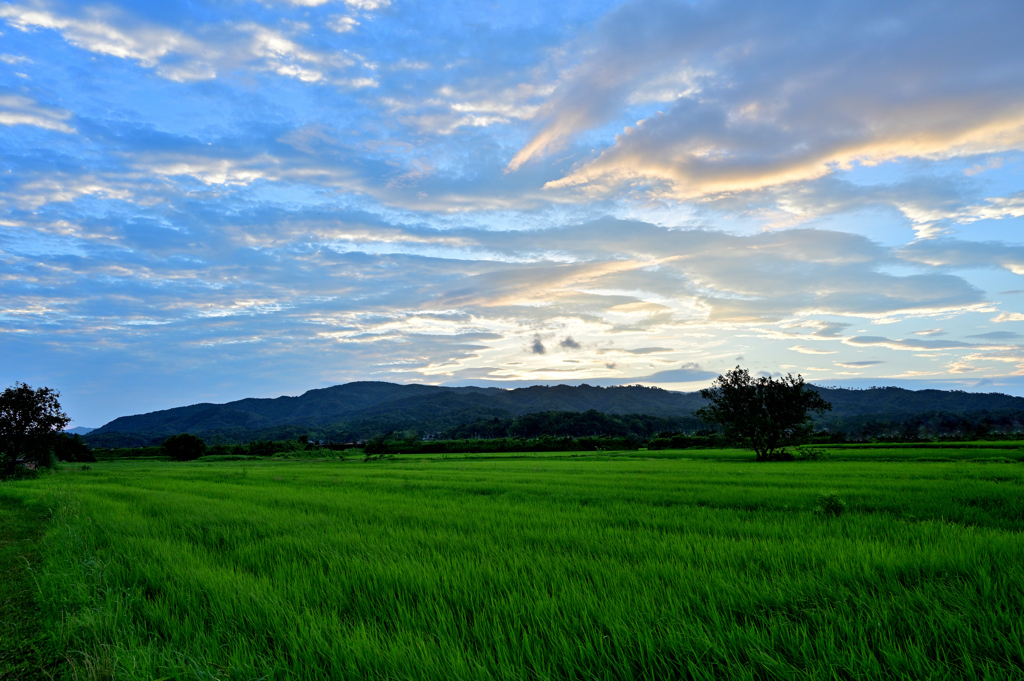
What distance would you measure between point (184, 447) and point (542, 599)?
84121 mm

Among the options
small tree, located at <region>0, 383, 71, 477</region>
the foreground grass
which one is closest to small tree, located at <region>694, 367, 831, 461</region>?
the foreground grass

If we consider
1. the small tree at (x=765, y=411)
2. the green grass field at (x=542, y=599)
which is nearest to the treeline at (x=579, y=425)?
the small tree at (x=765, y=411)

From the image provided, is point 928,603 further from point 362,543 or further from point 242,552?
point 242,552

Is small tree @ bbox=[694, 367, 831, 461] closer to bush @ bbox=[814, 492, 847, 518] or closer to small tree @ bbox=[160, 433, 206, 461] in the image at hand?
bush @ bbox=[814, 492, 847, 518]

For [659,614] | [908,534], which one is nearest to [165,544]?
[659,614]

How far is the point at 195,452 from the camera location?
7106 cm

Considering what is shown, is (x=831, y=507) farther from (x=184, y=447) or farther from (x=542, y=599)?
(x=184, y=447)

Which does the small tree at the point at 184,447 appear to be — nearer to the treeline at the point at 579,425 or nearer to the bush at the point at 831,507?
the bush at the point at 831,507

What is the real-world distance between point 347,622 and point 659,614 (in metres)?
2.59

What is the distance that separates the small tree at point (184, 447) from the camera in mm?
70062

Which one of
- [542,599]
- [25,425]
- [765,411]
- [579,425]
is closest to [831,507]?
[542,599]

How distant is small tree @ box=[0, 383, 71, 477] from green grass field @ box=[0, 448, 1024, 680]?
26.0 metres

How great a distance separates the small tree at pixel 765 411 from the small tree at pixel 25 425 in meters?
42.8

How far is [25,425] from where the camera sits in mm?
26531
